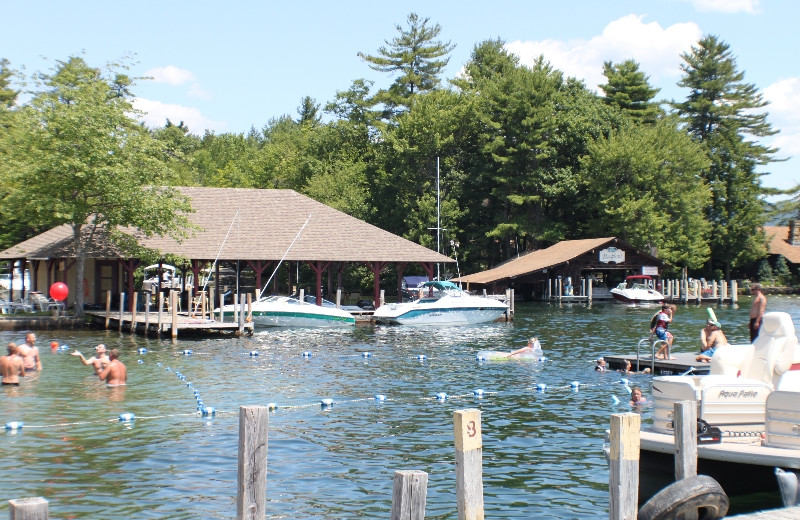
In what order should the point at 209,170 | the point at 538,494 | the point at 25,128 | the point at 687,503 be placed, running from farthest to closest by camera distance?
1. the point at 209,170
2. the point at 25,128
3. the point at 538,494
4. the point at 687,503

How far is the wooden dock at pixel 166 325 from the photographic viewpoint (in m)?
38.3

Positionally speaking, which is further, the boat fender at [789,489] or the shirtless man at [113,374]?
the shirtless man at [113,374]

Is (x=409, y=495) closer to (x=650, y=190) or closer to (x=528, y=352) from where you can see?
(x=528, y=352)

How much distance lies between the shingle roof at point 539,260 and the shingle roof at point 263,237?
15.6m

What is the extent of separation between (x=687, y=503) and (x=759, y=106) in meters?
85.6

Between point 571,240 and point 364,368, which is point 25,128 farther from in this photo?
point 571,240

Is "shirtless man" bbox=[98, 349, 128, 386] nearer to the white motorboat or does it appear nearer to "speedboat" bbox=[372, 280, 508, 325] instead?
the white motorboat

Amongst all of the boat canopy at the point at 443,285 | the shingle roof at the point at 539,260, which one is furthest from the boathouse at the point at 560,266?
the boat canopy at the point at 443,285

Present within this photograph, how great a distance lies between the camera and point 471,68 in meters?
92.5

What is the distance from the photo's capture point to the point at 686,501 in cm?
1078

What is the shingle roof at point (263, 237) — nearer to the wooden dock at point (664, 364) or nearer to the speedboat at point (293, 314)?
the speedboat at point (293, 314)

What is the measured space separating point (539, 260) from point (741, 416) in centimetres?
5637

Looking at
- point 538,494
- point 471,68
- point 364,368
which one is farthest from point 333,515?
point 471,68

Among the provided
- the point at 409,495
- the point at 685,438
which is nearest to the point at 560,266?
the point at 685,438
